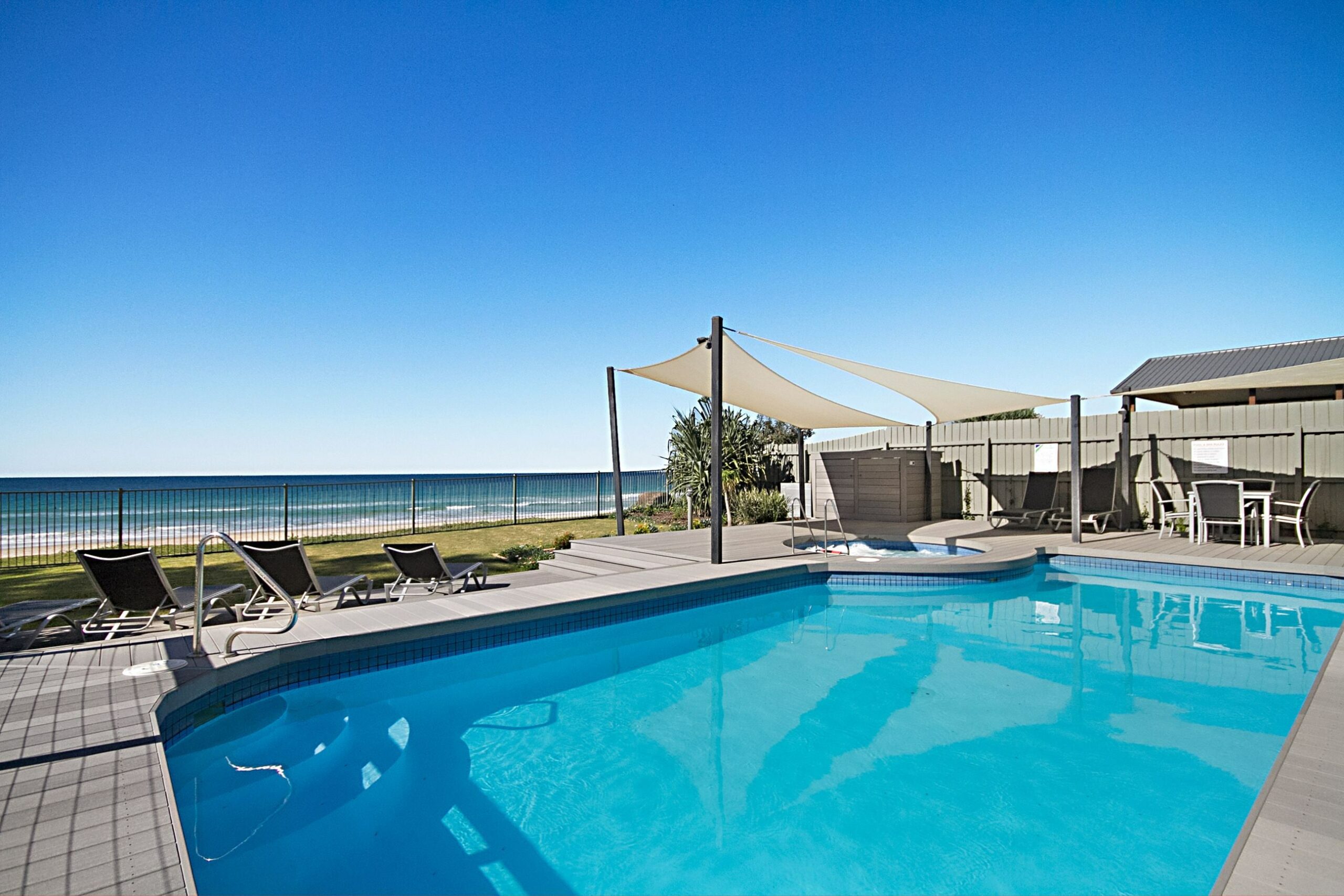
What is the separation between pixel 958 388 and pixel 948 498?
5.07 m

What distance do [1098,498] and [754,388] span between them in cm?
626

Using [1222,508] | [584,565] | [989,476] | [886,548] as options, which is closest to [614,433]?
[584,565]

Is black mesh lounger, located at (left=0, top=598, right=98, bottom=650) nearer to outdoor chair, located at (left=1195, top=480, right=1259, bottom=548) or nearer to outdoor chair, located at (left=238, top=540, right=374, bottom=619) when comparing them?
outdoor chair, located at (left=238, top=540, right=374, bottom=619)

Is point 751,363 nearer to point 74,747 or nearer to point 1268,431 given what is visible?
point 74,747

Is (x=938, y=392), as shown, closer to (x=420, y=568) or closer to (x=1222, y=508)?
(x=1222, y=508)

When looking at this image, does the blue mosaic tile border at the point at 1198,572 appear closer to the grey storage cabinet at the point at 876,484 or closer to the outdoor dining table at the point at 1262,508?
the outdoor dining table at the point at 1262,508

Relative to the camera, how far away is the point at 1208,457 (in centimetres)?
1034

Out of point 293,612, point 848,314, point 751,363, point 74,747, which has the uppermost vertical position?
point 848,314

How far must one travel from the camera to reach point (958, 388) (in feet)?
29.0

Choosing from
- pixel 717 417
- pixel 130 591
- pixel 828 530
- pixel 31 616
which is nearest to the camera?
pixel 31 616

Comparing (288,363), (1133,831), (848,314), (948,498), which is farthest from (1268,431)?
(288,363)

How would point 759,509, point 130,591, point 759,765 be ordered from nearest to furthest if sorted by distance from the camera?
1. point 759,765
2. point 130,591
3. point 759,509

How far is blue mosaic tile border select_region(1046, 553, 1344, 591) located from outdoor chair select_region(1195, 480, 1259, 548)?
66.8 inches

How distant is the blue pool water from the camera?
2.60 m
